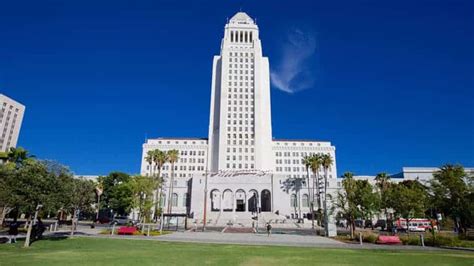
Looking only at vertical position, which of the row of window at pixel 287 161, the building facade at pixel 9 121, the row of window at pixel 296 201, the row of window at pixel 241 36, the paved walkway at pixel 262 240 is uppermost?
the row of window at pixel 241 36

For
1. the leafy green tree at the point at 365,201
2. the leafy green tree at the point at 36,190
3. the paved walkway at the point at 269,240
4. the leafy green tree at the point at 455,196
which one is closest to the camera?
the leafy green tree at the point at 36,190

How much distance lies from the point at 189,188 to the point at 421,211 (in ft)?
197

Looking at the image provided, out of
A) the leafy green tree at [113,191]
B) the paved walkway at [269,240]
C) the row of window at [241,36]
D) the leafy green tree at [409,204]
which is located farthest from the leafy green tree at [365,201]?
the row of window at [241,36]

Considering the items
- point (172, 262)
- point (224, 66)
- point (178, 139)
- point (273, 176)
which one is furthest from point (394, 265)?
point (178, 139)

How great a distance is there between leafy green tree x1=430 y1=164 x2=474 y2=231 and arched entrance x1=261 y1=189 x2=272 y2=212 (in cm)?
5343

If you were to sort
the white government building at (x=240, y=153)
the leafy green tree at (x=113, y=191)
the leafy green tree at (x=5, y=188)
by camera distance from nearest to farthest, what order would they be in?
the leafy green tree at (x=5, y=188) < the leafy green tree at (x=113, y=191) < the white government building at (x=240, y=153)

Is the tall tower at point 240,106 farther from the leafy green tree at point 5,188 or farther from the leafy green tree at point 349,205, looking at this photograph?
the leafy green tree at point 5,188

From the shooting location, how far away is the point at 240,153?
99625 mm

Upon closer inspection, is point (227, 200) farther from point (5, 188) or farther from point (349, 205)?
point (5, 188)

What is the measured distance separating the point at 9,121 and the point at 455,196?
5787 inches

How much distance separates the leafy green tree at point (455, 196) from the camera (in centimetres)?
3051

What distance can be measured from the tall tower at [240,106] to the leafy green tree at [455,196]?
213 feet

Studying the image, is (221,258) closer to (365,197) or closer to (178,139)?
(365,197)

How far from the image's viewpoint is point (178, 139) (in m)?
120
